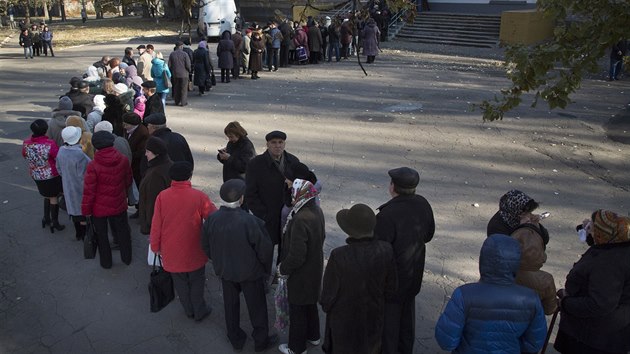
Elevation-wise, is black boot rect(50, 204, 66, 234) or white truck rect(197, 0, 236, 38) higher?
white truck rect(197, 0, 236, 38)

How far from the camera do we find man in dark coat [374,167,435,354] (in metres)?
4.00

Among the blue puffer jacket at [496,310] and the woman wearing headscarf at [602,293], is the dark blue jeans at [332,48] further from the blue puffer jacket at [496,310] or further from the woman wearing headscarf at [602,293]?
the blue puffer jacket at [496,310]

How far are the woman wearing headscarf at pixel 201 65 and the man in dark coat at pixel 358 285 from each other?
11421mm

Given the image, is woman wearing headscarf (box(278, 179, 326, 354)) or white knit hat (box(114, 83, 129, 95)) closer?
woman wearing headscarf (box(278, 179, 326, 354))

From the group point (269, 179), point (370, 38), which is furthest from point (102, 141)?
point (370, 38)

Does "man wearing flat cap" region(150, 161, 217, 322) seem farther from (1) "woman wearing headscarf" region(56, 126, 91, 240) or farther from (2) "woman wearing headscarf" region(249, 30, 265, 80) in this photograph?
(2) "woman wearing headscarf" region(249, 30, 265, 80)

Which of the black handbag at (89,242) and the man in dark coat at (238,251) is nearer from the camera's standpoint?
the man in dark coat at (238,251)

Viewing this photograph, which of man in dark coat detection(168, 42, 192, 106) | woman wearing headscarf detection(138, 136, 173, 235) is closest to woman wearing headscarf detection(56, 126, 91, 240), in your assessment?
woman wearing headscarf detection(138, 136, 173, 235)

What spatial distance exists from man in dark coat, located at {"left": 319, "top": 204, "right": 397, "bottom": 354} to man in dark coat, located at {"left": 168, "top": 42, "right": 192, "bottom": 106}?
10176 millimetres

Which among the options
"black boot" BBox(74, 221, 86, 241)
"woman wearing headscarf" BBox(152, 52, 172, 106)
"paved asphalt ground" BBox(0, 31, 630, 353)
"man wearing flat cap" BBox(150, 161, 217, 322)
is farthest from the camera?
"woman wearing headscarf" BBox(152, 52, 172, 106)

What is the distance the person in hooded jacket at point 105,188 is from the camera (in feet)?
18.1

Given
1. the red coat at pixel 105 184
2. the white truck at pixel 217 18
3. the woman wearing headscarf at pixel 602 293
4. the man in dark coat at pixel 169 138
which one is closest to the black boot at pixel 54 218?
the red coat at pixel 105 184

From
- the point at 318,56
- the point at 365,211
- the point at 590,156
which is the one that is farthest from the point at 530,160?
the point at 318,56

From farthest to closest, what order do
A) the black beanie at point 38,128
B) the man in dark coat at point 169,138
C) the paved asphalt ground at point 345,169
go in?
the black beanie at point 38,128 → the man in dark coat at point 169,138 → the paved asphalt ground at point 345,169
